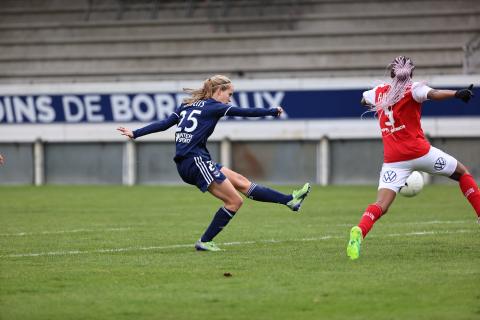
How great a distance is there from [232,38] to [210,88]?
22.6 m

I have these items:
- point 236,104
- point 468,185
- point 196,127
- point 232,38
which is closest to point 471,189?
point 468,185

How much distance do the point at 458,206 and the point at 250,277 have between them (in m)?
11.1

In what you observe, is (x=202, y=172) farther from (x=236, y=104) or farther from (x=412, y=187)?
(x=236, y=104)

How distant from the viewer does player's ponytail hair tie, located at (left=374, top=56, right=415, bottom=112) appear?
35.6ft

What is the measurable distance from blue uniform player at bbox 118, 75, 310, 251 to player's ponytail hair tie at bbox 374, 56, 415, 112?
5.41 feet

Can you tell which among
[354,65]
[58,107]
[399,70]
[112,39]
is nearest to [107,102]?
[58,107]

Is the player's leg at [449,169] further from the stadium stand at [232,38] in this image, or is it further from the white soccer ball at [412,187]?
the stadium stand at [232,38]

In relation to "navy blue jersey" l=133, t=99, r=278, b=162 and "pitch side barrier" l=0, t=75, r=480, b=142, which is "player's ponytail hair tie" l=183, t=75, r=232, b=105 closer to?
"navy blue jersey" l=133, t=99, r=278, b=162

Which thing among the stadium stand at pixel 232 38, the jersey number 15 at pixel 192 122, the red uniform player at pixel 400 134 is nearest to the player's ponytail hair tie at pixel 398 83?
the red uniform player at pixel 400 134

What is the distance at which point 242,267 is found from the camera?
33.1 feet

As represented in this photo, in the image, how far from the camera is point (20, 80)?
113ft

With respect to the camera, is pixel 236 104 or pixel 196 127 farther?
pixel 236 104

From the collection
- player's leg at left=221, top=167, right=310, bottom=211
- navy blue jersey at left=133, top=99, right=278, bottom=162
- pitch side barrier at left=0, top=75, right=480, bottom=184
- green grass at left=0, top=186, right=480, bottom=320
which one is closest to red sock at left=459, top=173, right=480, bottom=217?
green grass at left=0, top=186, right=480, bottom=320

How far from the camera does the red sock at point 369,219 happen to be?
10508 millimetres
